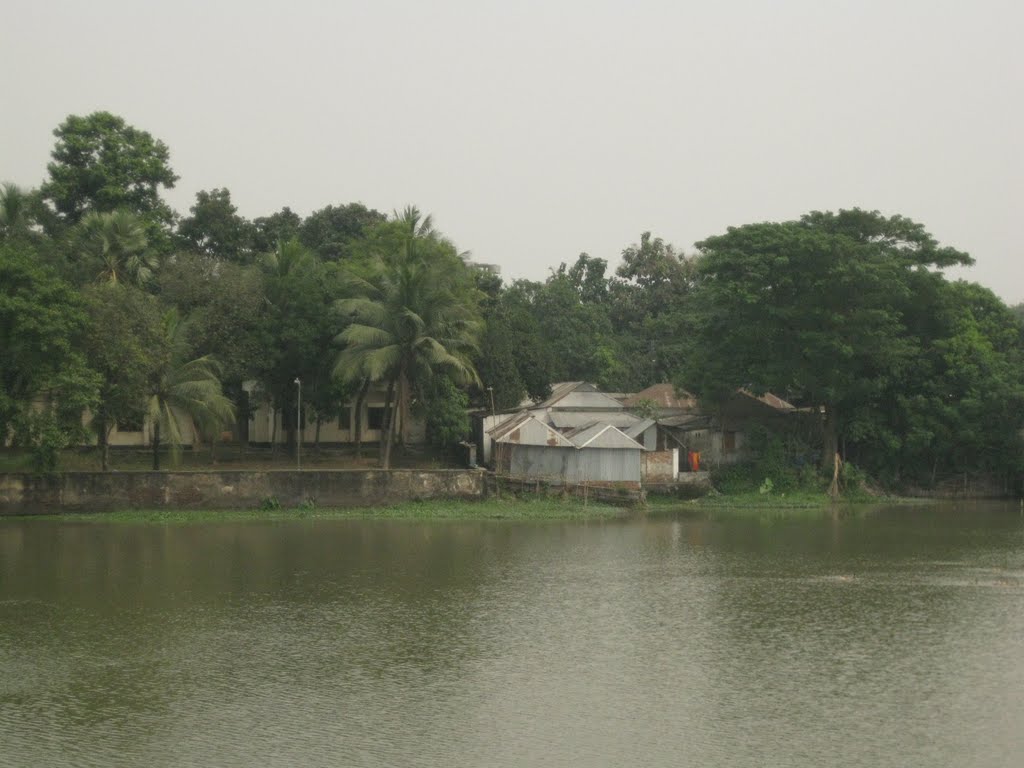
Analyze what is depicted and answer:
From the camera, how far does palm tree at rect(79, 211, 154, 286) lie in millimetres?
36344

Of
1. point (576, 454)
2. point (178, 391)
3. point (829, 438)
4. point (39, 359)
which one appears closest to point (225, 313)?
point (178, 391)

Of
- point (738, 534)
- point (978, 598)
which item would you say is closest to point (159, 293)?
point (738, 534)

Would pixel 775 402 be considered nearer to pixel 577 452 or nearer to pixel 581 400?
pixel 581 400

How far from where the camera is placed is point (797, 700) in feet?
43.4

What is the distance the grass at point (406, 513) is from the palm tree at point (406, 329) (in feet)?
10.5

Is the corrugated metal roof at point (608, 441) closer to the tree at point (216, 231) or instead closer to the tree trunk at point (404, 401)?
the tree trunk at point (404, 401)

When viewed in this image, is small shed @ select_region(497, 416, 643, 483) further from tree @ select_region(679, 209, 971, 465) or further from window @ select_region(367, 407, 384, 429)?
window @ select_region(367, 407, 384, 429)

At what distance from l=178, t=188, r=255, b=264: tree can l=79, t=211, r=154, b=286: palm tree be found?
4504 mm


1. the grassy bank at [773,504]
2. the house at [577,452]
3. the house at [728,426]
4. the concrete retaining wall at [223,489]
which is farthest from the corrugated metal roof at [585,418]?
the concrete retaining wall at [223,489]

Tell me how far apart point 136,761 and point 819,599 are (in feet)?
39.3

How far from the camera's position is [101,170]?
135ft

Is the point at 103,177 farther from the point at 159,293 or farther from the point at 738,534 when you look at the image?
the point at 738,534

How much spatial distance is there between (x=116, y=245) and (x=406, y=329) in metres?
10.4

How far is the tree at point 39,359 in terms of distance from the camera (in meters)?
28.1
